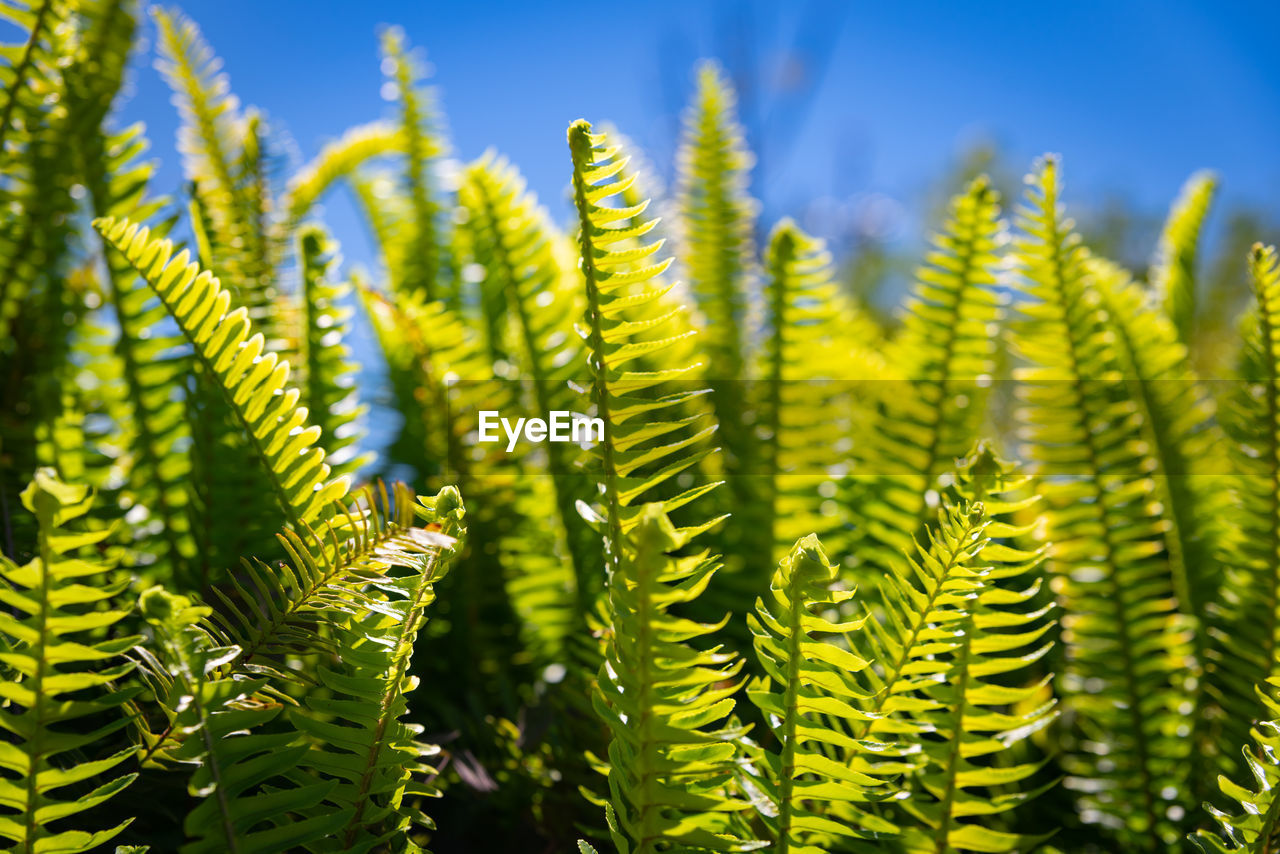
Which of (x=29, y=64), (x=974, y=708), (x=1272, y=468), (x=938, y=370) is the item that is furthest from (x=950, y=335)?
(x=29, y=64)

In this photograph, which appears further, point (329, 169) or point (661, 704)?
point (329, 169)

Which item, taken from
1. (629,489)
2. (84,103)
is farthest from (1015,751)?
(84,103)

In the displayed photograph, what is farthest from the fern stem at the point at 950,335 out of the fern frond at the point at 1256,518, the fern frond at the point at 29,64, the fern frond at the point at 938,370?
the fern frond at the point at 29,64

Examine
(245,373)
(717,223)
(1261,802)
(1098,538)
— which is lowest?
(1261,802)

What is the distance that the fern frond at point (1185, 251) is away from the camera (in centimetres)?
106

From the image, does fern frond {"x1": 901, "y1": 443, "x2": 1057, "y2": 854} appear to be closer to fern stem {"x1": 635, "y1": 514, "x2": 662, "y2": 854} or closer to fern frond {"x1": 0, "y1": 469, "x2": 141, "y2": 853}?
fern stem {"x1": 635, "y1": 514, "x2": 662, "y2": 854}

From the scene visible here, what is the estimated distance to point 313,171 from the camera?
995mm

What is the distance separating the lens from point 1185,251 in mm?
1075

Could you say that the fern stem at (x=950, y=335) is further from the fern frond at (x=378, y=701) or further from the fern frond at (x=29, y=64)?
the fern frond at (x=29, y=64)

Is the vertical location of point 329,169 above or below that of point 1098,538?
above

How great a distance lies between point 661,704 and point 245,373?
31cm

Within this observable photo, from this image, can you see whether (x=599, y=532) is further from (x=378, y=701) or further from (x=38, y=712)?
(x=38, y=712)

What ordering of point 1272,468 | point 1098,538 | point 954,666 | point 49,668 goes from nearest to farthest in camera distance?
point 49,668 < point 954,666 < point 1272,468 < point 1098,538

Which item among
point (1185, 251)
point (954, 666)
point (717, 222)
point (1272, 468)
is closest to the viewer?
point (954, 666)
